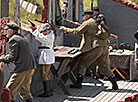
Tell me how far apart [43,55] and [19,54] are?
1562mm

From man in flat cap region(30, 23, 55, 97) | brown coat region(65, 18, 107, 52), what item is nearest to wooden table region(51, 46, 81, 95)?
brown coat region(65, 18, 107, 52)

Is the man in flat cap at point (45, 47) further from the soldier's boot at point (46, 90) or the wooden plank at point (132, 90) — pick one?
the wooden plank at point (132, 90)

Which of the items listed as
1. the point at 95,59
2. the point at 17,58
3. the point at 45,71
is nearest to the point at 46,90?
the point at 45,71

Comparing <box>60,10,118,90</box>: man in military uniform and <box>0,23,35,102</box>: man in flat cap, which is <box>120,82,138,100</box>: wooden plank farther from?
<box>0,23,35,102</box>: man in flat cap

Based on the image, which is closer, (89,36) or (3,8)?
(3,8)

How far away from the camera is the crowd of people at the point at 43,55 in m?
6.30

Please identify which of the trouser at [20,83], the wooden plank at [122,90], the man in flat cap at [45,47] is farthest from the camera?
the wooden plank at [122,90]

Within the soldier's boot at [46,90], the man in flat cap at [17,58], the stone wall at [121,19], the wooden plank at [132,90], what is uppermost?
the stone wall at [121,19]

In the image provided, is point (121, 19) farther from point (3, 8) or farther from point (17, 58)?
point (17, 58)

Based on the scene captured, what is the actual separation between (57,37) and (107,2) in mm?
2972

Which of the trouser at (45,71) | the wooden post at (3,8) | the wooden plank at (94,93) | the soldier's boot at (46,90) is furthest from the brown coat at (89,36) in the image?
the wooden post at (3,8)

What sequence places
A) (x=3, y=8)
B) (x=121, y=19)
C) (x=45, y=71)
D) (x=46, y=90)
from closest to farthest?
(x=3, y=8) → (x=45, y=71) → (x=46, y=90) → (x=121, y=19)

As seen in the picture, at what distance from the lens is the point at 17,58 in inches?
250

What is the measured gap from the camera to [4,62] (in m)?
6.23
